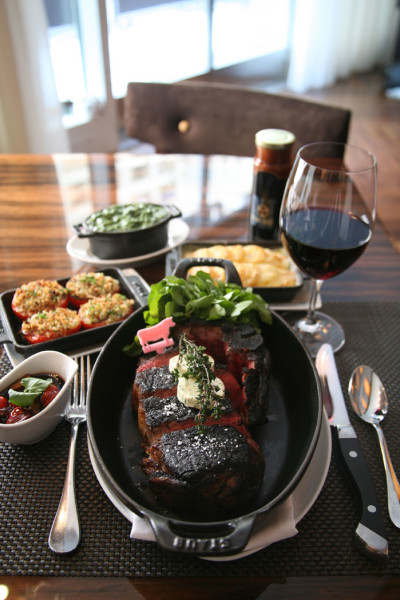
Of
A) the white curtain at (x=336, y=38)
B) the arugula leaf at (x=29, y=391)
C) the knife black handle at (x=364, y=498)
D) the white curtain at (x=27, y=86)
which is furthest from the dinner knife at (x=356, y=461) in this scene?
the white curtain at (x=336, y=38)

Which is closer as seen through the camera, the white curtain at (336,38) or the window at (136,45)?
the window at (136,45)

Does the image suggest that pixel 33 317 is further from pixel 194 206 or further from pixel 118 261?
pixel 194 206

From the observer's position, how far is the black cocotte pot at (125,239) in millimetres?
1368

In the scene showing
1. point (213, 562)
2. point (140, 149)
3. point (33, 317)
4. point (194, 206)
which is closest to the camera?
point (213, 562)

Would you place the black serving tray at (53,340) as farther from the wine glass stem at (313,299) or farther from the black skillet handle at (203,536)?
the black skillet handle at (203,536)

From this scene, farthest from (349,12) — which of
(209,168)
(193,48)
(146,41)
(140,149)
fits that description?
(209,168)

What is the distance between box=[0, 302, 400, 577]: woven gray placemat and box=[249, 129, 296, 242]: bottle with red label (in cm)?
68

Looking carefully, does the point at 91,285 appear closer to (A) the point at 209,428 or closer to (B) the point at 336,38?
(A) the point at 209,428

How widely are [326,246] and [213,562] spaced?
661 millimetres

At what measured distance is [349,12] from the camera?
19.2ft

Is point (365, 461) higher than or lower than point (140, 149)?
higher

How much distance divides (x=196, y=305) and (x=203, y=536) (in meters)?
0.48

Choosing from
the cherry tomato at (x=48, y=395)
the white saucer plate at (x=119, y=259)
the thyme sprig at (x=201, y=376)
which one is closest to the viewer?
the thyme sprig at (x=201, y=376)

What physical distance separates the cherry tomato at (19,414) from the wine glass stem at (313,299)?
2.24ft
